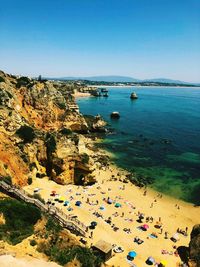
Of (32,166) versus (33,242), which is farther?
(32,166)

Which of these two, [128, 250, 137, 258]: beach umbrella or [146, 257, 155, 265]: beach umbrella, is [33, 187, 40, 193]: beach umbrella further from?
[146, 257, 155, 265]: beach umbrella

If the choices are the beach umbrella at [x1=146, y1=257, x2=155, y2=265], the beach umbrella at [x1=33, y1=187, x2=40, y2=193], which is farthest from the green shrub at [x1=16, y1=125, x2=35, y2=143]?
the beach umbrella at [x1=146, y1=257, x2=155, y2=265]

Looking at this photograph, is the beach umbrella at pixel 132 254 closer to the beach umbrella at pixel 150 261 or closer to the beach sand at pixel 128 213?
the beach sand at pixel 128 213

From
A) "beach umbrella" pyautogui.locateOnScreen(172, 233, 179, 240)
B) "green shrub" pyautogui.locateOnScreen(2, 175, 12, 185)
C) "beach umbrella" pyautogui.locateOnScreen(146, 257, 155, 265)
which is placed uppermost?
"green shrub" pyautogui.locateOnScreen(2, 175, 12, 185)

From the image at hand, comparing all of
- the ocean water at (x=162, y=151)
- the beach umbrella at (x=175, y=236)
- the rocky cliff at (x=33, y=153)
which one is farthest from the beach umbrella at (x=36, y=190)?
the ocean water at (x=162, y=151)

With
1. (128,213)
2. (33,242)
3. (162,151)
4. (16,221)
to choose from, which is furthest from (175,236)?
(162,151)

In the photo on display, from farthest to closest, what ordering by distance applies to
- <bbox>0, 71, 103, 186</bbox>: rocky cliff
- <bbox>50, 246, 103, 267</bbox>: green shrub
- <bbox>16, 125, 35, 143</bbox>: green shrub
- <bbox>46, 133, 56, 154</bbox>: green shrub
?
<bbox>46, 133, 56, 154</bbox>: green shrub, <bbox>16, 125, 35, 143</bbox>: green shrub, <bbox>0, 71, 103, 186</bbox>: rocky cliff, <bbox>50, 246, 103, 267</bbox>: green shrub

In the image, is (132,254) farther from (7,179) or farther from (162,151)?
(162,151)
